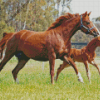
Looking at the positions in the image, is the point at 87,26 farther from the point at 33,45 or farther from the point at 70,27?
the point at 33,45

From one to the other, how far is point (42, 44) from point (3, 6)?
29301 mm

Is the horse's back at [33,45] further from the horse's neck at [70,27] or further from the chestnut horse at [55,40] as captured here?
the horse's neck at [70,27]

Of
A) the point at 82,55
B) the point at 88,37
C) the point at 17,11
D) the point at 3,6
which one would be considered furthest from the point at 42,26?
the point at 82,55

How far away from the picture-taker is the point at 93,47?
9172 mm

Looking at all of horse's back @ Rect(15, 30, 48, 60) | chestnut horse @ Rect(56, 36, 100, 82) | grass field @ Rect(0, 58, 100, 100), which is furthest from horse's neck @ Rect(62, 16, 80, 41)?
chestnut horse @ Rect(56, 36, 100, 82)

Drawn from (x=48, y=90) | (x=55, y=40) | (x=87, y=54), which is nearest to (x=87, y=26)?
(x=55, y=40)

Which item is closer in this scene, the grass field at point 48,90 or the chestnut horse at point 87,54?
the grass field at point 48,90

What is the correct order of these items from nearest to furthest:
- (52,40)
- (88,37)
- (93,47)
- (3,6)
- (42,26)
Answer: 1. (52,40)
2. (93,47)
3. (3,6)
4. (42,26)
5. (88,37)

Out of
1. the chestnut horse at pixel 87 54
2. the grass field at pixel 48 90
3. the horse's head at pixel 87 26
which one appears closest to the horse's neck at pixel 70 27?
the horse's head at pixel 87 26

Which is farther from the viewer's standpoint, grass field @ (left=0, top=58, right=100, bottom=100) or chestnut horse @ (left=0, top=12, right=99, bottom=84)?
chestnut horse @ (left=0, top=12, right=99, bottom=84)

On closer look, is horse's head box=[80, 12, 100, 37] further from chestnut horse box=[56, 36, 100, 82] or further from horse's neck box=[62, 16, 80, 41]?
chestnut horse box=[56, 36, 100, 82]

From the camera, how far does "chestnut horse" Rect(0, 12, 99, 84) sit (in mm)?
7000

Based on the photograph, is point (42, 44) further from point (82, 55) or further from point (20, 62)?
point (82, 55)

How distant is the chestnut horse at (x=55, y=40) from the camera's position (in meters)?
7.00
